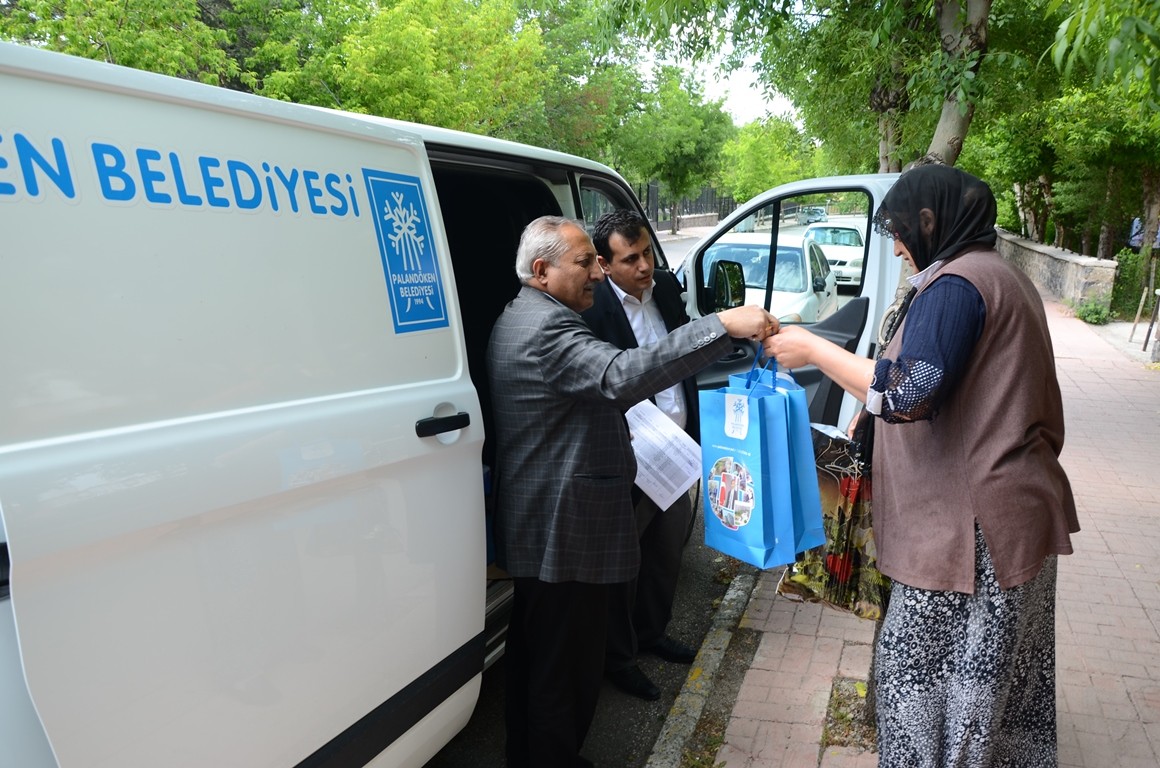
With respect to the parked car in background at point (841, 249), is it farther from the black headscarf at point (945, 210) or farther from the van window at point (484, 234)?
the black headscarf at point (945, 210)

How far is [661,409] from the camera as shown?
3.39 meters

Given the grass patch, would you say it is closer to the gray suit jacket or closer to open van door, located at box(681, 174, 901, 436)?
the gray suit jacket

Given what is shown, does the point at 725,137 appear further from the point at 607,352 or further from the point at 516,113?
the point at 607,352

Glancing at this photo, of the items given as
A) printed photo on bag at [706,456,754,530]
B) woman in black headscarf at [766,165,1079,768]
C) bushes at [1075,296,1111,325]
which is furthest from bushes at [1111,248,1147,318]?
printed photo on bag at [706,456,754,530]

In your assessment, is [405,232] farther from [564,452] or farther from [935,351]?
[935,351]

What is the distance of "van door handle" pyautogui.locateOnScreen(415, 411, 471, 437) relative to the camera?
6.97ft

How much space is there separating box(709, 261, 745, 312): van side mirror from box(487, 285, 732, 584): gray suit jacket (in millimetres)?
2811

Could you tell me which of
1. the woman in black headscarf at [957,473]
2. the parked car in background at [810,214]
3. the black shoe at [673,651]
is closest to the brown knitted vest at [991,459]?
the woman in black headscarf at [957,473]

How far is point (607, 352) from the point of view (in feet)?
7.15

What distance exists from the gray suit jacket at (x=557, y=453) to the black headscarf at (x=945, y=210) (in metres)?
0.79

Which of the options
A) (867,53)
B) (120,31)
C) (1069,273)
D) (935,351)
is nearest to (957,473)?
(935,351)

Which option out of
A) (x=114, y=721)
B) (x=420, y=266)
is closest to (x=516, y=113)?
(x=420, y=266)

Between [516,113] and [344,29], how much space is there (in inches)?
172

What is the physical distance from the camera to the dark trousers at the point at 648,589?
329 cm
